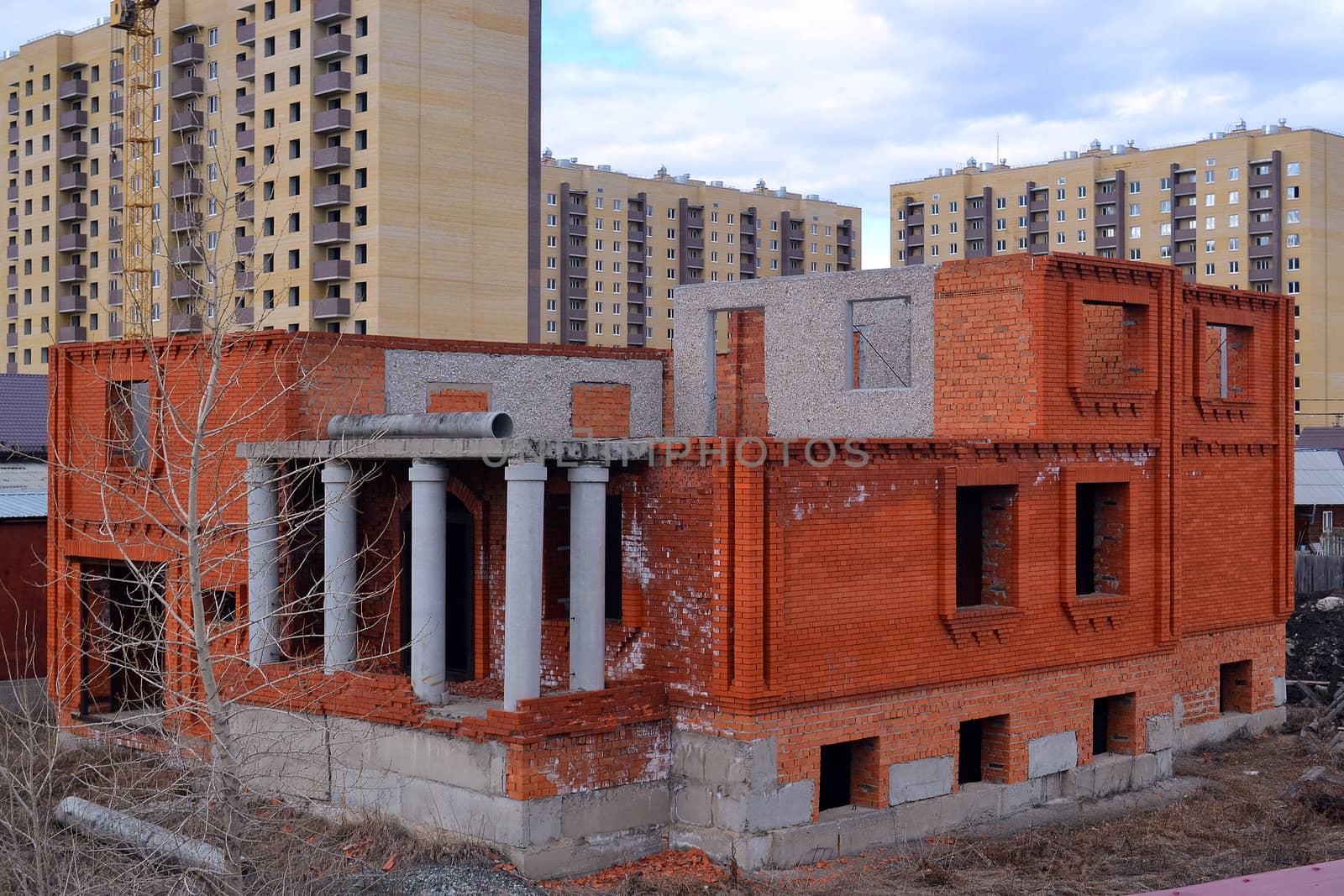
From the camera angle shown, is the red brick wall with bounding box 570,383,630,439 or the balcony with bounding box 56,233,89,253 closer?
the red brick wall with bounding box 570,383,630,439

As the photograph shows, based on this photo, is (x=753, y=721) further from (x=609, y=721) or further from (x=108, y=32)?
(x=108, y=32)

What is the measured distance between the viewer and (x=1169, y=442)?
18.8 m

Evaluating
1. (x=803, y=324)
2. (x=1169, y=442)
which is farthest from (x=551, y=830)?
(x=1169, y=442)

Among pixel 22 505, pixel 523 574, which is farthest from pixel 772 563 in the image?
pixel 22 505

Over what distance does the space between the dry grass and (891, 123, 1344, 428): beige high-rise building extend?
56.6 meters

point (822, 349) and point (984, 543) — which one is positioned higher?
point (822, 349)

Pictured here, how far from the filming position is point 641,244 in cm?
9200

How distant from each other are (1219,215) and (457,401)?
70.2 metres

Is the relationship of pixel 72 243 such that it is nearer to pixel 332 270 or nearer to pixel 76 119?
pixel 76 119

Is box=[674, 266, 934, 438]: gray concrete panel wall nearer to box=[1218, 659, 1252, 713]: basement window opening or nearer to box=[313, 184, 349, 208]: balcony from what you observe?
box=[1218, 659, 1252, 713]: basement window opening

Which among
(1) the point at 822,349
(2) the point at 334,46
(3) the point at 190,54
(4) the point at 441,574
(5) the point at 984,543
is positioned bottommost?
(4) the point at 441,574

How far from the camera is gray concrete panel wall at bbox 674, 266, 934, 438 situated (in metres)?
18.3

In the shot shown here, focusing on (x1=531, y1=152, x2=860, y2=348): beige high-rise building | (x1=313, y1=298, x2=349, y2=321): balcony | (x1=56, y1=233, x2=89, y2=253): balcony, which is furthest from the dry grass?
(x1=531, y1=152, x2=860, y2=348): beige high-rise building

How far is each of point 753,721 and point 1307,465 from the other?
3376 centimetres
